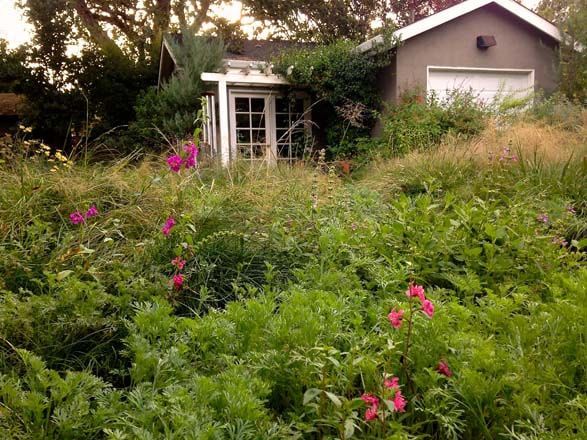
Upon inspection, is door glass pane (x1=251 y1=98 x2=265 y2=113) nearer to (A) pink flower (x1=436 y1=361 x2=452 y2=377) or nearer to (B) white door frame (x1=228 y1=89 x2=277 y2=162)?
(B) white door frame (x1=228 y1=89 x2=277 y2=162)

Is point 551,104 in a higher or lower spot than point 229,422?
higher

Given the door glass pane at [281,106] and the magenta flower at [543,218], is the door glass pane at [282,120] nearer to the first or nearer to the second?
the door glass pane at [281,106]

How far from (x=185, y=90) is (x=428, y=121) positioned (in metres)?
4.89

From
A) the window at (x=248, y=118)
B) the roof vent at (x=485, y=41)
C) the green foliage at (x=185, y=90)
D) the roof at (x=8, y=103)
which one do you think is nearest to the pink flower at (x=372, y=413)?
the green foliage at (x=185, y=90)

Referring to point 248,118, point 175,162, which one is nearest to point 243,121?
point 248,118

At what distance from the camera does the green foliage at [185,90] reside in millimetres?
10398

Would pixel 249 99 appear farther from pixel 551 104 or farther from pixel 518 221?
pixel 518 221

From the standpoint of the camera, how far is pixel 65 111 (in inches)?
531

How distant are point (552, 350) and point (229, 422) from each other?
122cm

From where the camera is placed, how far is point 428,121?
28.0 feet

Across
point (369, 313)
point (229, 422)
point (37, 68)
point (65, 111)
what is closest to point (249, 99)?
point (65, 111)

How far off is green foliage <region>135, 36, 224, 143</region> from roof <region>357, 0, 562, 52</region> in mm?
3095

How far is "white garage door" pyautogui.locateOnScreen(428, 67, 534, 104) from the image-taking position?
35.2ft

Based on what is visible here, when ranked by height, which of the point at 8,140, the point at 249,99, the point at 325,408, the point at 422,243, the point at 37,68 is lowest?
the point at 325,408
